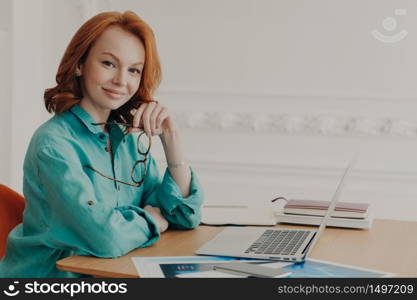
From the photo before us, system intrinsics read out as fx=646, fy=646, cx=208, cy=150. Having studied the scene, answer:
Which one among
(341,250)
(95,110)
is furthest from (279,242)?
(95,110)

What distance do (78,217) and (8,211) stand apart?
0.52 m

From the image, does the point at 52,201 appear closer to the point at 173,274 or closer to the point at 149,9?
the point at 173,274

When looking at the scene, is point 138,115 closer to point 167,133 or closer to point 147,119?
point 147,119

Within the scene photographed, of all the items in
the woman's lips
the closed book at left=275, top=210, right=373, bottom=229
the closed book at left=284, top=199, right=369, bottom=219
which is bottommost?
the closed book at left=275, top=210, right=373, bottom=229

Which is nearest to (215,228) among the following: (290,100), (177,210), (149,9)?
(177,210)

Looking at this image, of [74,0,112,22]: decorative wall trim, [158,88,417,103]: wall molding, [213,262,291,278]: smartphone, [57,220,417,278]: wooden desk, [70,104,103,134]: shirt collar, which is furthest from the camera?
[74,0,112,22]: decorative wall trim

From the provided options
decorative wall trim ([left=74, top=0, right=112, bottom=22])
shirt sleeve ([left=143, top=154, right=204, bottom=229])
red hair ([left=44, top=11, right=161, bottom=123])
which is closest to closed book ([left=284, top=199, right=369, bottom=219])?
shirt sleeve ([left=143, top=154, right=204, bottom=229])

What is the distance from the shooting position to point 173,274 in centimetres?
139

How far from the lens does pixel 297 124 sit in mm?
3584

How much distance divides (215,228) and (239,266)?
1.81 feet

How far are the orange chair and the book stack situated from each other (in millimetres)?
811

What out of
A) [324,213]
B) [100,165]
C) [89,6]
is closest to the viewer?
[100,165]

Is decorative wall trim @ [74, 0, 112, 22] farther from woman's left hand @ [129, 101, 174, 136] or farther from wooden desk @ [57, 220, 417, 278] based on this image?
wooden desk @ [57, 220, 417, 278]

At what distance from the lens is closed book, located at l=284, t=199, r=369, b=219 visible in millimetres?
2004
